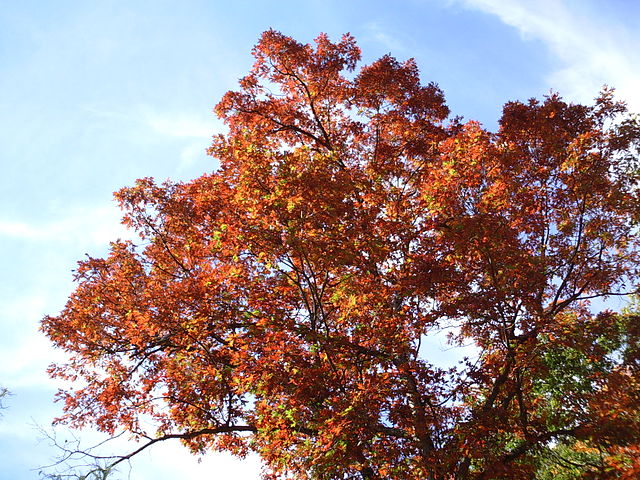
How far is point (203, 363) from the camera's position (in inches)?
402

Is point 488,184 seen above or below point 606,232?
above

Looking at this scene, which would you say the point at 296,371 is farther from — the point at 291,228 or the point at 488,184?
the point at 488,184

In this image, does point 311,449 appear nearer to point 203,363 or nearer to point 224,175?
point 203,363

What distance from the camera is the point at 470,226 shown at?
907 centimetres

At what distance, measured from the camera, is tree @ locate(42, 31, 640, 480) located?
8.42m

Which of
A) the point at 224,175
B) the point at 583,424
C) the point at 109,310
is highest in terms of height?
the point at 224,175

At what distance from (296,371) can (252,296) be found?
1823 millimetres

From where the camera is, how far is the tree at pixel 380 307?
8422 mm

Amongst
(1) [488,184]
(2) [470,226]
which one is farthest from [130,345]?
(1) [488,184]

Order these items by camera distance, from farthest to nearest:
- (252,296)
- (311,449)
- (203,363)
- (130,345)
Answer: (130,345), (203,363), (252,296), (311,449)

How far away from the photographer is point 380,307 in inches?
375

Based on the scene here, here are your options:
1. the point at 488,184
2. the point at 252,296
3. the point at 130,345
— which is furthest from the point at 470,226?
the point at 130,345

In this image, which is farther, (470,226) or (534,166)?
(534,166)

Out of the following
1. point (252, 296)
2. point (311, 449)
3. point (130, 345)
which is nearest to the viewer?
point (311, 449)
